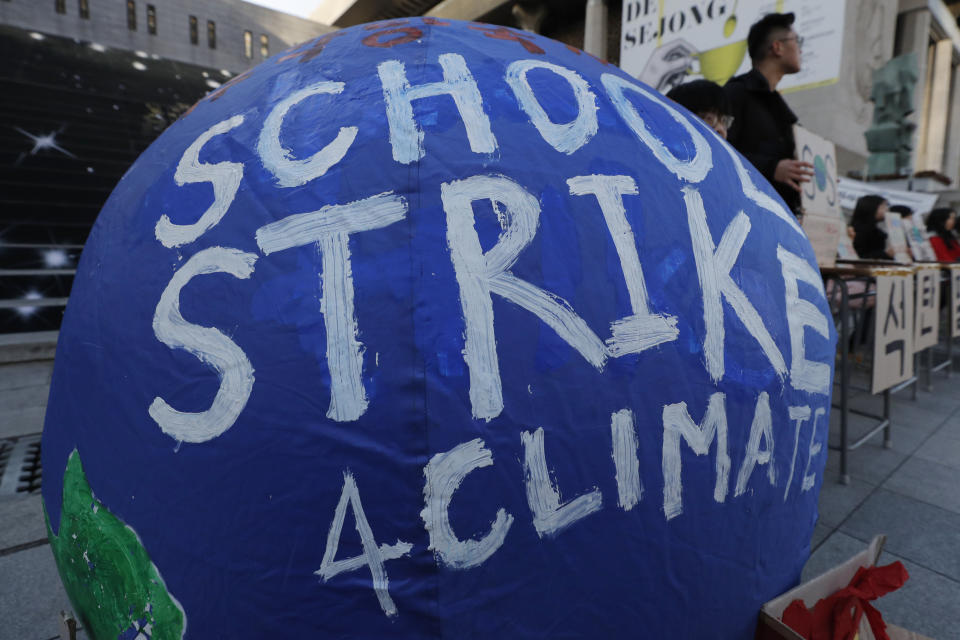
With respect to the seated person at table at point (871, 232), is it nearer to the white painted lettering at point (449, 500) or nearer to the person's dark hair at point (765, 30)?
the person's dark hair at point (765, 30)

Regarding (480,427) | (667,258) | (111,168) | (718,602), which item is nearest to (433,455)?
(480,427)

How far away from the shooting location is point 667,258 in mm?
958

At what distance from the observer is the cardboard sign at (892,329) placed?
2.66m

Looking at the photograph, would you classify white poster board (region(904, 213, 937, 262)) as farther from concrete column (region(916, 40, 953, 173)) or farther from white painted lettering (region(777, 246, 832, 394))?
concrete column (region(916, 40, 953, 173))

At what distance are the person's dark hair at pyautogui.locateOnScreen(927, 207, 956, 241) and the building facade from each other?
15807 millimetres

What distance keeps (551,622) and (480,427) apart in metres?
0.35

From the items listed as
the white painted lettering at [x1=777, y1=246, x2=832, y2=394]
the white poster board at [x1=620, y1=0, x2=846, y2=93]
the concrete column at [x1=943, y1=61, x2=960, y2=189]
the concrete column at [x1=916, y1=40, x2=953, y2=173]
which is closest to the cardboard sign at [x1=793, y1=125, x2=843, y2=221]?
the white painted lettering at [x1=777, y1=246, x2=832, y2=394]

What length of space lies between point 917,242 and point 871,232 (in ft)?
4.92

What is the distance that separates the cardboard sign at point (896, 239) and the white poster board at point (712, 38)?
530cm

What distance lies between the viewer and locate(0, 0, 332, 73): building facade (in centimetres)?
1387

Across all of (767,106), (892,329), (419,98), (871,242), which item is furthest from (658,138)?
(871,242)

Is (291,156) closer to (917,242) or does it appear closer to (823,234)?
(823,234)

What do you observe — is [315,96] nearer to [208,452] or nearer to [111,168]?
[208,452]

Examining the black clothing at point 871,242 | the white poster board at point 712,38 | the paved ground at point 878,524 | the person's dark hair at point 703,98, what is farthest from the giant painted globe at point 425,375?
the white poster board at point 712,38
